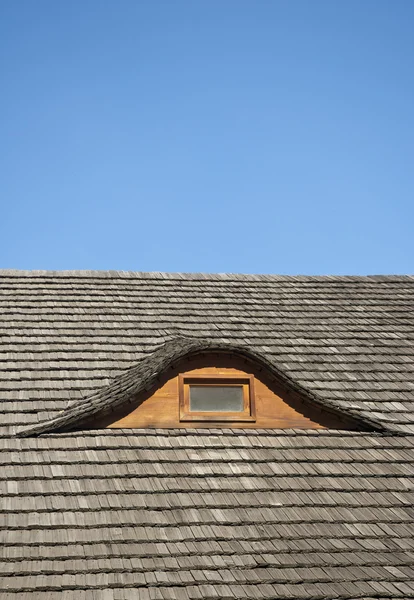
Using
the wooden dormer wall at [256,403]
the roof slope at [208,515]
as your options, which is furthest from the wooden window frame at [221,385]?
the roof slope at [208,515]

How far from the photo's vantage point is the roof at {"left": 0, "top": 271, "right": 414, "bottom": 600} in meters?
5.96

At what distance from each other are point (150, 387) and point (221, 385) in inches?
28.1

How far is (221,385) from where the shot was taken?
8031mm

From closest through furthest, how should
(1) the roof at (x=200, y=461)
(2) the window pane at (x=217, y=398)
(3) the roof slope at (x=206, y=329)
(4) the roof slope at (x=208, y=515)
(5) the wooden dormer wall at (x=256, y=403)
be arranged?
1. (4) the roof slope at (x=208, y=515)
2. (1) the roof at (x=200, y=461)
3. (5) the wooden dormer wall at (x=256, y=403)
4. (2) the window pane at (x=217, y=398)
5. (3) the roof slope at (x=206, y=329)

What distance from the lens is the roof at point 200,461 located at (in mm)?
5957

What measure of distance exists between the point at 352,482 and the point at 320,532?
32.1 inches

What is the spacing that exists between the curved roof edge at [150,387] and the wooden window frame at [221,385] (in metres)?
0.20

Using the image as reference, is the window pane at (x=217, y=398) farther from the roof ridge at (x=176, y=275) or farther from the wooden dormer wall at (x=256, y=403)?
the roof ridge at (x=176, y=275)

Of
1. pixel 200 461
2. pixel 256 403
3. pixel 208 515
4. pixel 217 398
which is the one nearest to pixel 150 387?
pixel 217 398

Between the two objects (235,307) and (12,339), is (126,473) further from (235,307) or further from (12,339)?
(235,307)

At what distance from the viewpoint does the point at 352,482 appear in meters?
7.26

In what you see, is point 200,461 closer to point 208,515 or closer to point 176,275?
point 208,515

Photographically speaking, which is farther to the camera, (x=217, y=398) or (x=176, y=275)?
(x=176, y=275)

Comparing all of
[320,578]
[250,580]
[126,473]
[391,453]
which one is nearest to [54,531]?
[126,473]
